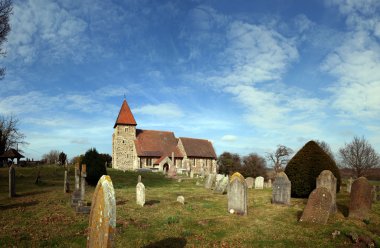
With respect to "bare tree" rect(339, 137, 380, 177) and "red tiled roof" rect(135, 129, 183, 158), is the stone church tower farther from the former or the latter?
"bare tree" rect(339, 137, 380, 177)

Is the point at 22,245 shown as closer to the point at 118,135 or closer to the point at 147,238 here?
the point at 147,238

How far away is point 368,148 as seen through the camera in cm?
4744

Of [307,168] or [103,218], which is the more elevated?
[103,218]

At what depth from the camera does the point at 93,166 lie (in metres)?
22.0

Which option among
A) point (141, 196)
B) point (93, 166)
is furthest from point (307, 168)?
point (93, 166)

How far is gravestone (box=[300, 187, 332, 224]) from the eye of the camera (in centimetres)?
1005

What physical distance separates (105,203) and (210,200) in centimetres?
1196

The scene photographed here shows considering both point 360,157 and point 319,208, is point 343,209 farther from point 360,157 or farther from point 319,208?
point 360,157

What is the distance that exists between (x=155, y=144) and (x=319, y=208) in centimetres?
4454

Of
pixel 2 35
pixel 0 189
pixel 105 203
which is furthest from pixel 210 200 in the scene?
pixel 2 35

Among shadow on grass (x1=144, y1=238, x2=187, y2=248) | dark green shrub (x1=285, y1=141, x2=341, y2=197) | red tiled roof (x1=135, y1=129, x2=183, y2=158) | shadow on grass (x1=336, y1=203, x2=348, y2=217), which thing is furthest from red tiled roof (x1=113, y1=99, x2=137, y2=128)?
shadow on grass (x1=144, y1=238, x2=187, y2=248)

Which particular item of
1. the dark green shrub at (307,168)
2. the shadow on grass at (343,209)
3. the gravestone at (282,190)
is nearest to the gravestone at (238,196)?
the gravestone at (282,190)

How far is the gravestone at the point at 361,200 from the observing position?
1097cm

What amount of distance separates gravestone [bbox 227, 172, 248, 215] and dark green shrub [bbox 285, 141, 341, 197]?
6.43 m
